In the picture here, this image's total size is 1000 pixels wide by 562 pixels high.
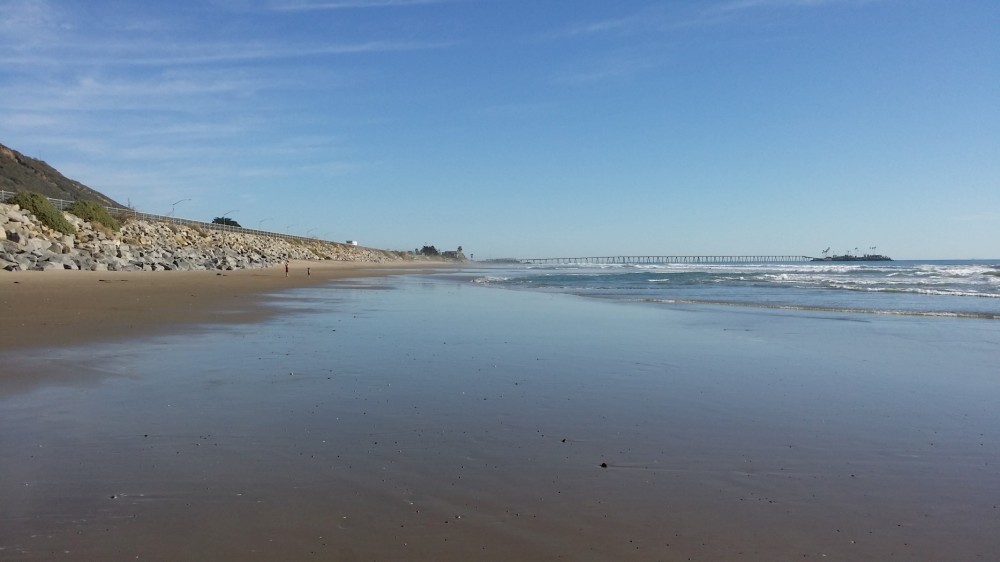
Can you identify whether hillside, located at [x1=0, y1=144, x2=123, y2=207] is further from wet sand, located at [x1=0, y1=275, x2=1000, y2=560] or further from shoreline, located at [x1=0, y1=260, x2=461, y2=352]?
wet sand, located at [x1=0, y1=275, x2=1000, y2=560]

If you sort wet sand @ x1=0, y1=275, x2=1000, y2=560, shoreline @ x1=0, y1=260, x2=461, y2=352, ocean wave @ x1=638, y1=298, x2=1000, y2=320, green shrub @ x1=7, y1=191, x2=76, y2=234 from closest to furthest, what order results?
wet sand @ x1=0, y1=275, x2=1000, y2=560, shoreline @ x1=0, y1=260, x2=461, y2=352, ocean wave @ x1=638, y1=298, x2=1000, y2=320, green shrub @ x1=7, y1=191, x2=76, y2=234

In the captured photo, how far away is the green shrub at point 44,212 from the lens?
33.0m

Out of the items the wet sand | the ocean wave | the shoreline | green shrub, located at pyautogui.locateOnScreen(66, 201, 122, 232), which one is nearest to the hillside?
green shrub, located at pyautogui.locateOnScreen(66, 201, 122, 232)

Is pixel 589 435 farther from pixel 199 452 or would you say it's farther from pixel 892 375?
pixel 892 375

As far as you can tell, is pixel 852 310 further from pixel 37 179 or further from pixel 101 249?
pixel 37 179

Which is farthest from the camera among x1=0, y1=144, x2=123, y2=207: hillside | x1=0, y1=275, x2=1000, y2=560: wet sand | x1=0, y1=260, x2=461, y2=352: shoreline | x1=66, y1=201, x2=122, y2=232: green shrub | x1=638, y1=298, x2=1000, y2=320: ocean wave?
x1=0, y1=144, x2=123, y2=207: hillside

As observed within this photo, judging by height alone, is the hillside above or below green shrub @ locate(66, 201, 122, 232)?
above

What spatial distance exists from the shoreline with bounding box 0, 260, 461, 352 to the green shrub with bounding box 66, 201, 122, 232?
1828 centimetres

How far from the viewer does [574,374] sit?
27.0 feet

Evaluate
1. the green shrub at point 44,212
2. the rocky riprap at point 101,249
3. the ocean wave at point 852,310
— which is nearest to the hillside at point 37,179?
the rocky riprap at point 101,249

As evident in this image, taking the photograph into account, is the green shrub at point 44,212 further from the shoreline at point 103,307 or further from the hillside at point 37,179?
the hillside at point 37,179

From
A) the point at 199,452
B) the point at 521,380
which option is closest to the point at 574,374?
the point at 521,380

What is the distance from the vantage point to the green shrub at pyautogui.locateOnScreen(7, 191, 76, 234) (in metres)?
33.0

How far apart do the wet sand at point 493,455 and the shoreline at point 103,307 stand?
1.71 metres
